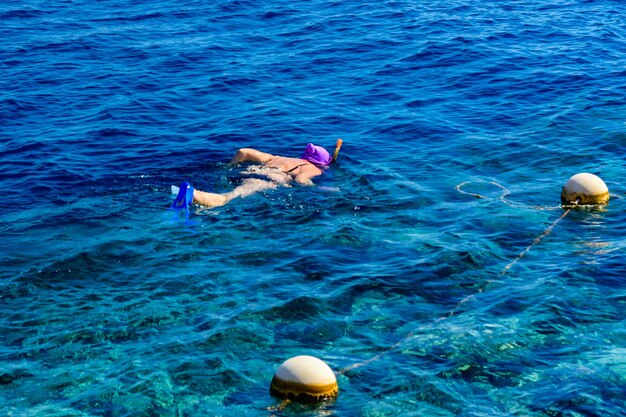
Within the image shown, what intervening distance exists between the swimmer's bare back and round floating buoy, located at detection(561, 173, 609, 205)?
173 inches

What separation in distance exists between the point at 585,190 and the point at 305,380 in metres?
7.27

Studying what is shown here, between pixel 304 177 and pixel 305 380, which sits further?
pixel 304 177

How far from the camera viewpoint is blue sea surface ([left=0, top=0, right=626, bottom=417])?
10.4 metres

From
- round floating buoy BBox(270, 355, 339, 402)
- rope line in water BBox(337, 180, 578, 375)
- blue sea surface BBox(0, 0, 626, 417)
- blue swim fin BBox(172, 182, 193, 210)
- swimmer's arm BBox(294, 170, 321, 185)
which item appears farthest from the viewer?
swimmer's arm BBox(294, 170, 321, 185)

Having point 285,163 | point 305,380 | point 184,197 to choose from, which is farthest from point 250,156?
point 305,380

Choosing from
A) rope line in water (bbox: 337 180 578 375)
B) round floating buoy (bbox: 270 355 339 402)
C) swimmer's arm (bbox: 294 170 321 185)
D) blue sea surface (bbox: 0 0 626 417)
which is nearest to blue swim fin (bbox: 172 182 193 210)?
blue sea surface (bbox: 0 0 626 417)

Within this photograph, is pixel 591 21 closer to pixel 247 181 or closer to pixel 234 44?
pixel 234 44

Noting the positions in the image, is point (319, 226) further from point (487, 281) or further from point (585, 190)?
point (585, 190)

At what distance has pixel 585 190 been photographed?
14883 millimetres

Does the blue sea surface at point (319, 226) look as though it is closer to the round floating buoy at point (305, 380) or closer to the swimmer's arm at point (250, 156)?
the round floating buoy at point (305, 380)

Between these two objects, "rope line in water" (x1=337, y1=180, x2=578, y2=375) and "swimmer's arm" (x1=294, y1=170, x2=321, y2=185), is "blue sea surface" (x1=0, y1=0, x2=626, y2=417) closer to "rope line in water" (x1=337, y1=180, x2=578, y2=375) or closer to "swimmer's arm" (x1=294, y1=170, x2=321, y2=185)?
"rope line in water" (x1=337, y1=180, x2=578, y2=375)

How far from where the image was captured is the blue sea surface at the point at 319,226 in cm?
1038

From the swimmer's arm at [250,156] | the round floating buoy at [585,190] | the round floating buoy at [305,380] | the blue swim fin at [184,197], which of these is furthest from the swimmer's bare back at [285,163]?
the round floating buoy at [305,380]

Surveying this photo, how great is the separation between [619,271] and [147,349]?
6621 millimetres
